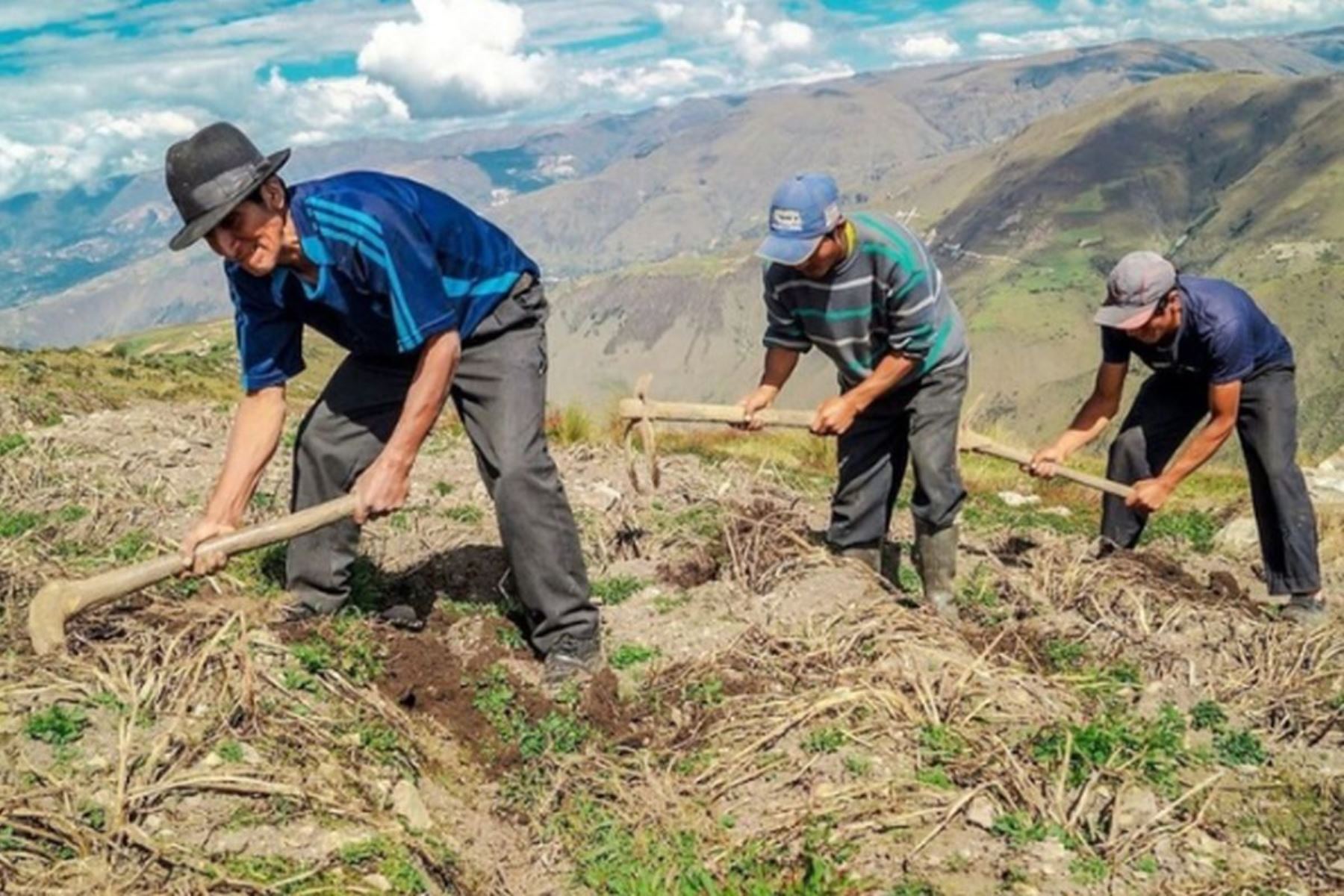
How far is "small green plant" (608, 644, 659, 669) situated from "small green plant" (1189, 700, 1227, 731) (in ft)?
8.48

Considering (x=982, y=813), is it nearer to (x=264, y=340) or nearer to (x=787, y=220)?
(x=787, y=220)

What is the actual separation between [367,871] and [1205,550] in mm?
8234

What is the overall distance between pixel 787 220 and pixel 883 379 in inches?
43.3

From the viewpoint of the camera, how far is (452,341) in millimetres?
4656

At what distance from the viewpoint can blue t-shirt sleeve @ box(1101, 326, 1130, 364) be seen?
22.4 ft

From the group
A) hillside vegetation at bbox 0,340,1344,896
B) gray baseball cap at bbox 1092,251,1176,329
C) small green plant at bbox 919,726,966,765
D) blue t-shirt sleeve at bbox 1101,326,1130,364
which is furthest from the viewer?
blue t-shirt sleeve at bbox 1101,326,1130,364

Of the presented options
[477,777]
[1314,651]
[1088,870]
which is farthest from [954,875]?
[1314,651]

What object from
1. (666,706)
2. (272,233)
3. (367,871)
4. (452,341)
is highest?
(272,233)

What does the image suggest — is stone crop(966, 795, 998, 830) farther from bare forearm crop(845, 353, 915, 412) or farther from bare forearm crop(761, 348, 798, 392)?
bare forearm crop(761, 348, 798, 392)

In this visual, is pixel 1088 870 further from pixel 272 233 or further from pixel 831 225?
pixel 272 233

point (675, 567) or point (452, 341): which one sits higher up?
point (452, 341)

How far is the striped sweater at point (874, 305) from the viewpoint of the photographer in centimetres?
584

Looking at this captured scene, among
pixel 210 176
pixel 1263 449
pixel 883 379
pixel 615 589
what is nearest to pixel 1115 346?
pixel 1263 449

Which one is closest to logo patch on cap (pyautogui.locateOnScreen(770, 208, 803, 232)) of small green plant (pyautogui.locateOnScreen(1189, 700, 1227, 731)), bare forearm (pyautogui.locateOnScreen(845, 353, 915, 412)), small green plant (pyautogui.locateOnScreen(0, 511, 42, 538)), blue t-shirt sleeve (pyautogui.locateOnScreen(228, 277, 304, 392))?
bare forearm (pyautogui.locateOnScreen(845, 353, 915, 412))
